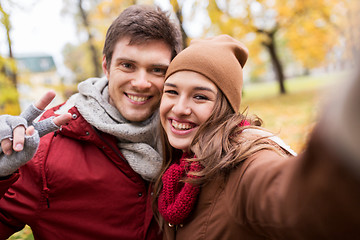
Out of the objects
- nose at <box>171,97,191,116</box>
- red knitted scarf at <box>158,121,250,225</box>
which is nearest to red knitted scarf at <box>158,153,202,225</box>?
red knitted scarf at <box>158,121,250,225</box>

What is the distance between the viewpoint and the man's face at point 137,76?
221 centimetres

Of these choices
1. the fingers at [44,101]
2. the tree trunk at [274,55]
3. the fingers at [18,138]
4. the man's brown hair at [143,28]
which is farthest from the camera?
the tree trunk at [274,55]

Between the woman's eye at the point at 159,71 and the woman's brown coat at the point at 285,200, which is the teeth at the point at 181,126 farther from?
the woman's eye at the point at 159,71

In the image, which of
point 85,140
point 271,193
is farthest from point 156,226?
point 271,193

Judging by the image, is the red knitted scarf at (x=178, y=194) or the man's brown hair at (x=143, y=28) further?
the man's brown hair at (x=143, y=28)

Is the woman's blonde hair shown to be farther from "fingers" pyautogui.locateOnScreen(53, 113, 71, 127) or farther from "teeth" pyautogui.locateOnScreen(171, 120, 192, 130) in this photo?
"fingers" pyautogui.locateOnScreen(53, 113, 71, 127)

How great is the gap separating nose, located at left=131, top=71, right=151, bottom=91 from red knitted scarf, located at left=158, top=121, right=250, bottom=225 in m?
0.65

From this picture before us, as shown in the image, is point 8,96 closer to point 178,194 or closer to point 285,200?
point 178,194

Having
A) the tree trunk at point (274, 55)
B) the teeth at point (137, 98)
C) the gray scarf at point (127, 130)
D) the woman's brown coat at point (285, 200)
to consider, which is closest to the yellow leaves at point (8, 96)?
the gray scarf at point (127, 130)

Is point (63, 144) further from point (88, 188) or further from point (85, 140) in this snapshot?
point (88, 188)

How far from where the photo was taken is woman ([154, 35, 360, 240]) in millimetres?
710

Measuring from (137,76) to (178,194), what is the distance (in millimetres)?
979

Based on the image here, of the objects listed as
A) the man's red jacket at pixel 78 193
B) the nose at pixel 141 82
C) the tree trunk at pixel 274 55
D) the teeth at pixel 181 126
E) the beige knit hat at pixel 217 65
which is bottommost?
the tree trunk at pixel 274 55

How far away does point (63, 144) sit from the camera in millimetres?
2125
